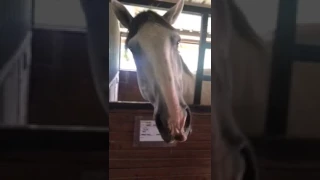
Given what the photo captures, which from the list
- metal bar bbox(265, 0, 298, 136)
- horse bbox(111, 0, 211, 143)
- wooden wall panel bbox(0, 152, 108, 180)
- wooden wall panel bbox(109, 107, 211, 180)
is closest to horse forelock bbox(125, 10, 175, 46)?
horse bbox(111, 0, 211, 143)

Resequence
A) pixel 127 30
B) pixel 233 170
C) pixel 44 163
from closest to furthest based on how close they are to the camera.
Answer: pixel 44 163, pixel 233 170, pixel 127 30

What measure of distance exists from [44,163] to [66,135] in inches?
2.0

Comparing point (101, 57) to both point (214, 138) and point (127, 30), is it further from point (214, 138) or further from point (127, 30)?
point (127, 30)

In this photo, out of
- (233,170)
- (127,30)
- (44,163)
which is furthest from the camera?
(127,30)

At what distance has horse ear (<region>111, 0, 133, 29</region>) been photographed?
32.2 inches

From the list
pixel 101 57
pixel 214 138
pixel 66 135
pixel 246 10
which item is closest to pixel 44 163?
pixel 66 135

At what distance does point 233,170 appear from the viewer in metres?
0.63

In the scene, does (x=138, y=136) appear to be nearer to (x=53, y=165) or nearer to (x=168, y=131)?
(x=168, y=131)

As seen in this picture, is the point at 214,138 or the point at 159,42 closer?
the point at 214,138

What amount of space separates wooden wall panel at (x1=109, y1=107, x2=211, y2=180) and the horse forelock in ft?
0.77

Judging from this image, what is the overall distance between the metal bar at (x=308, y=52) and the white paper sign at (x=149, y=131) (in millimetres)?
405

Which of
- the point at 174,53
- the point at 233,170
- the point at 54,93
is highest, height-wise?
the point at 174,53

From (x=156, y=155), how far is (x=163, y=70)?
0.24m

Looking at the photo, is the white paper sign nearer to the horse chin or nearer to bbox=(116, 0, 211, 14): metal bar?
the horse chin
